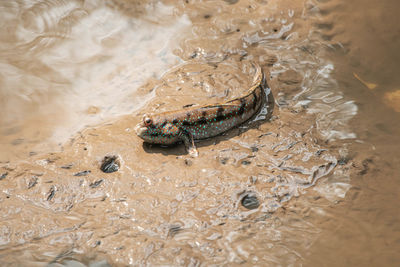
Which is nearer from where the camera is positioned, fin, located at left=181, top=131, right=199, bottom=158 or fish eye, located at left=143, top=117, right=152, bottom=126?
fish eye, located at left=143, top=117, right=152, bottom=126

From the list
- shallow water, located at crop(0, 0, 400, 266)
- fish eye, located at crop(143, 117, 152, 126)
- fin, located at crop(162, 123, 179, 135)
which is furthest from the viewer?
fin, located at crop(162, 123, 179, 135)

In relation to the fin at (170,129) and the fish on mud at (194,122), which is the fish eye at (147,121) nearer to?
the fish on mud at (194,122)

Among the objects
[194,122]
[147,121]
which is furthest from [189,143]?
[147,121]

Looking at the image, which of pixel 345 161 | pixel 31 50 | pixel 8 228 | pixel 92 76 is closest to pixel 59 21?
pixel 31 50

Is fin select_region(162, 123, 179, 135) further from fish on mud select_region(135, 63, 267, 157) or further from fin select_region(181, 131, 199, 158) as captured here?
fin select_region(181, 131, 199, 158)

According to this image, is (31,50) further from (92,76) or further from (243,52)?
(243,52)

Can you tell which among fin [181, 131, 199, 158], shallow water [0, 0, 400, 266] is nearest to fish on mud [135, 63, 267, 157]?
fin [181, 131, 199, 158]

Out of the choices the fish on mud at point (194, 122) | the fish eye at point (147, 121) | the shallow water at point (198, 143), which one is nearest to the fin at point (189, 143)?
the fish on mud at point (194, 122)
